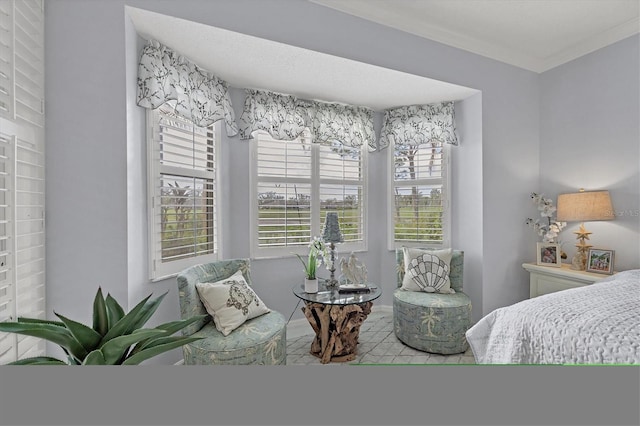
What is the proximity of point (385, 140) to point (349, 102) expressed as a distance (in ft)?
1.97

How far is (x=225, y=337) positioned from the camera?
1.93 metres

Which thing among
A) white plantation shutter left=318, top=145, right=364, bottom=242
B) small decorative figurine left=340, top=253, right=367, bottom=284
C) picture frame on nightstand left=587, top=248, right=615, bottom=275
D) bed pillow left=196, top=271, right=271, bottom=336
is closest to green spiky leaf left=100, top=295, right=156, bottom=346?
bed pillow left=196, top=271, right=271, bottom=336

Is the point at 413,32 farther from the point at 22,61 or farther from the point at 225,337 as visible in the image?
the point at 225,337

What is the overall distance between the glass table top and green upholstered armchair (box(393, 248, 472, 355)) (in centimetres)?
38

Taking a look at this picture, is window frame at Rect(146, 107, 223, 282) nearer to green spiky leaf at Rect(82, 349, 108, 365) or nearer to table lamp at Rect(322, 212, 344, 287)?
table lamp at Rect(322, 212, 344, 287)

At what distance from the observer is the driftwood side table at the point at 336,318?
94.3 inches

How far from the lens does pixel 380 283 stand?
3646 millimetres

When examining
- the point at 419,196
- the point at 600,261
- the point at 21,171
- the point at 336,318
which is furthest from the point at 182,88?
the point at 600,261

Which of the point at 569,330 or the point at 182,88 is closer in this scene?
the point at 569,330

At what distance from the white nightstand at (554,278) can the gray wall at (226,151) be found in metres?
0.19

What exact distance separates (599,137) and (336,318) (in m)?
2.92

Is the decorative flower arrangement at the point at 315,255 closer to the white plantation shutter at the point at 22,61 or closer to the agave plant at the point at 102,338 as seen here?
the agave plant at the point at 102,338

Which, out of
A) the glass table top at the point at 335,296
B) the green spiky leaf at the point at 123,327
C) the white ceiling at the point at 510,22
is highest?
the white ceiling at the point at 510,22

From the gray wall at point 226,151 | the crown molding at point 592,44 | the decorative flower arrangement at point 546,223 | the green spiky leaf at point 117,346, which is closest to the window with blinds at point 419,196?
the gray wall at point 226,151
